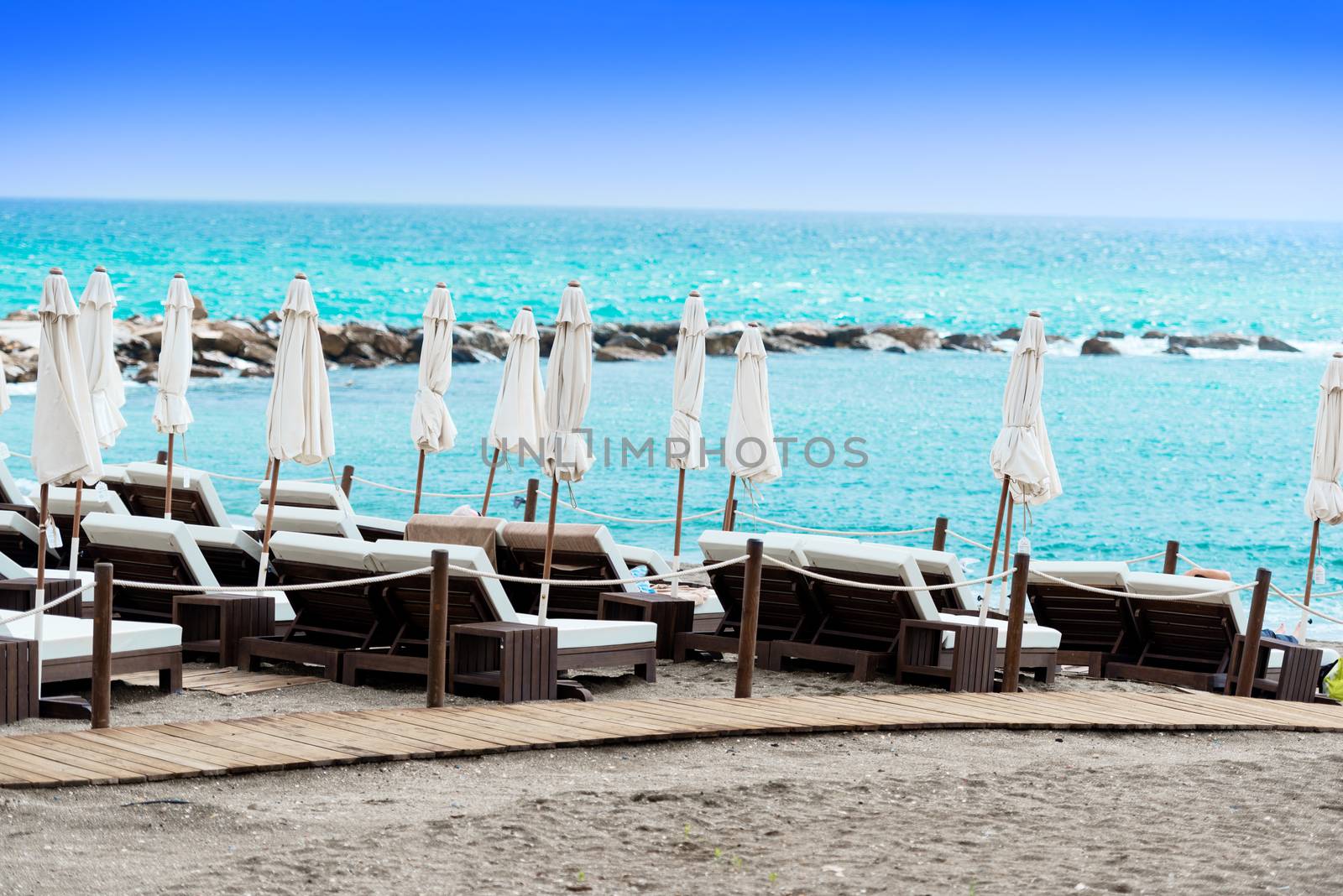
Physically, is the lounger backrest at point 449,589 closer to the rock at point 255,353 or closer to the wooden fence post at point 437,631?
the wooden fence post at point 437,631

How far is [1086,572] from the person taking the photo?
966cm

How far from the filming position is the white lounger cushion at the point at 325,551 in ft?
26.1

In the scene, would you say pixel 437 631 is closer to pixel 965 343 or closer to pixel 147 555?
pixel 147 555

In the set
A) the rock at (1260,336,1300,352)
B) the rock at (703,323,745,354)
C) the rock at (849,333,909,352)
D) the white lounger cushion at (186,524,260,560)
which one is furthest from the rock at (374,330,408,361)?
the rock at (1260,336,1300,352)

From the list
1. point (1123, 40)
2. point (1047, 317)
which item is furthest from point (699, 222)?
point (1047, 317)

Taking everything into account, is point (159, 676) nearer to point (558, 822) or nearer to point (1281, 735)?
point (558, 822)

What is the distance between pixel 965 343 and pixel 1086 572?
51.1 meters

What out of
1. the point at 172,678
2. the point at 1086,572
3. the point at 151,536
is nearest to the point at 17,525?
the point at 151,536

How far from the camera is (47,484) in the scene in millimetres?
7648

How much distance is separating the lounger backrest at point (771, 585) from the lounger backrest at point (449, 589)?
1.54 metres

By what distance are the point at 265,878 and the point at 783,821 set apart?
1.88 m

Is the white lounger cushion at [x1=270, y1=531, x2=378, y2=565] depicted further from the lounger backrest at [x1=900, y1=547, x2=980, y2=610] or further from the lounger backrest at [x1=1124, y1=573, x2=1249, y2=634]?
the lounger backrest at [x1=1124, y1=573, x2=1249, y2=634]

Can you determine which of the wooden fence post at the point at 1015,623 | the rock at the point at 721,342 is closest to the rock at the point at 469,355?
the rock at the point at 721,342

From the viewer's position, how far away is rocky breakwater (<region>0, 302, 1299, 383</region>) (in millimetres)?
40969
